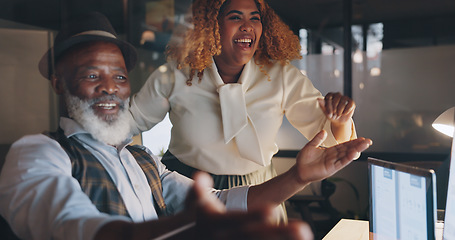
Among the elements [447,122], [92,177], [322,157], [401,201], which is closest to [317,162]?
[322,157]

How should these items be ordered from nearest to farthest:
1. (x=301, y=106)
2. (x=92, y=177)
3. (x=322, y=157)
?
(x=92, y=177), (x=322, y=157), (x=301, y=106)

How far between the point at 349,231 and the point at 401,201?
54 centimetres

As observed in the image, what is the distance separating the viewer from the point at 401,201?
100 centimetres

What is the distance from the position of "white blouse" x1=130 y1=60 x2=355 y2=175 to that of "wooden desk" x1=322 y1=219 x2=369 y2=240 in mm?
358

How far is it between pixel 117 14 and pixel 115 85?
15.6 inches

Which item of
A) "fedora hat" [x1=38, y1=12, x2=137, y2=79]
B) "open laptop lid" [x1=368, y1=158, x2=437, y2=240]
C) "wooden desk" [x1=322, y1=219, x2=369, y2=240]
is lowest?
"wooden desk" [x1=322, y1=219, x2=369, y2=240]

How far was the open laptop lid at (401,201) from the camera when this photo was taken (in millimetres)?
908

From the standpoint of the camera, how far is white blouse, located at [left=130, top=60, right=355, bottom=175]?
4.52ft

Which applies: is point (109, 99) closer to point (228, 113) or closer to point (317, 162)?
point (228, 113)

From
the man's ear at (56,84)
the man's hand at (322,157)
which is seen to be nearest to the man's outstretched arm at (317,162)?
the man's hand at (322,157)

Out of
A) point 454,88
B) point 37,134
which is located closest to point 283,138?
point 37,134

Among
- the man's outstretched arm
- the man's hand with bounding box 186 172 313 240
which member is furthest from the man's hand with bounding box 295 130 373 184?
the man's hand with bounding box 186 172 313 240

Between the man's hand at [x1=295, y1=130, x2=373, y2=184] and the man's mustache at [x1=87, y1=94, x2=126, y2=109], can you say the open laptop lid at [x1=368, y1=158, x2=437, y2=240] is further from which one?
the man's mustache at [x1=87, y1=94, x2=126, y2=109]

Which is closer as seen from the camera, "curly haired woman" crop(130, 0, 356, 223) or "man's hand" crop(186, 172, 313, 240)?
"man's hand" crop(186, 172, 313, 240)
